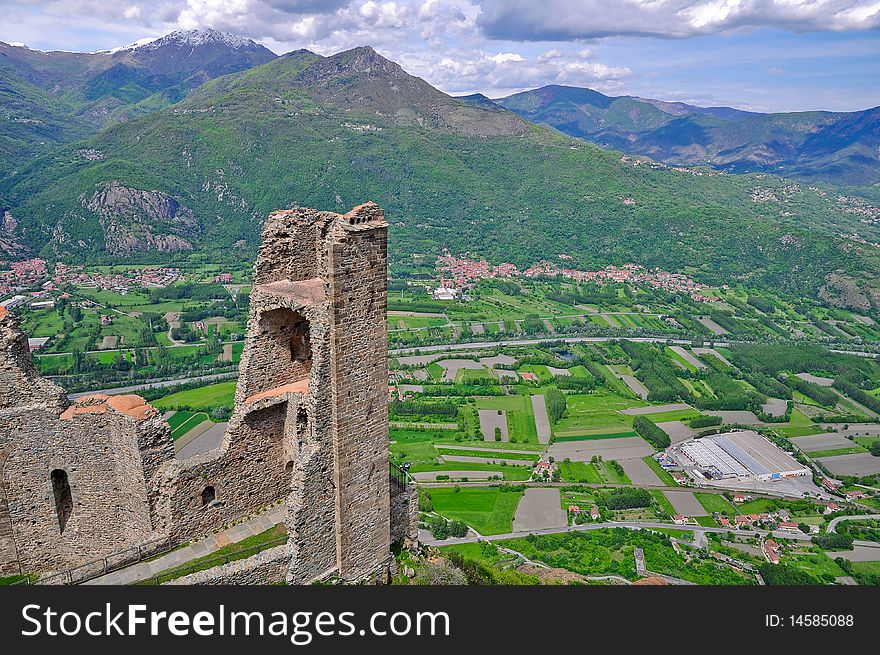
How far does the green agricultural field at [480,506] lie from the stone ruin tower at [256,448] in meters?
51.3

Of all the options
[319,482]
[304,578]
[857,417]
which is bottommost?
[857,417]

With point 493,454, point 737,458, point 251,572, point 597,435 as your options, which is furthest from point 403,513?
point 737,458

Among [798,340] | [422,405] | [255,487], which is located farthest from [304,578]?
[798,340]

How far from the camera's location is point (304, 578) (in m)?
17.0

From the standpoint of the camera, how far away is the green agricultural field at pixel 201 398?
8881cm

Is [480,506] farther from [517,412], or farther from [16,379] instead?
Result: [16,379]

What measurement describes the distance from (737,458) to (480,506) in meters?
41.7

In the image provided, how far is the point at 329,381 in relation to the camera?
1669cm

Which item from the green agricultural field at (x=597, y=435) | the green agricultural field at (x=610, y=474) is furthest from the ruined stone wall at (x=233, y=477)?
the green agricultural field at (x=597, y=435)

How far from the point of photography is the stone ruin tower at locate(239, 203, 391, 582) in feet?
54.0

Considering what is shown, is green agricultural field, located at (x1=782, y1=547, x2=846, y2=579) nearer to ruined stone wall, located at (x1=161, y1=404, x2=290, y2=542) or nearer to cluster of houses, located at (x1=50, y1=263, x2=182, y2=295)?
ruined stone wall, located at (x1=161, y1=404, x2=290, y2=542)

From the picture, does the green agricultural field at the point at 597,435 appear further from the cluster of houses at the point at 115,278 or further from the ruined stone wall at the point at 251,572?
the cluster of houses at the point at 115,278

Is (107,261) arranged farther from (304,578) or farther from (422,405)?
(304,578)

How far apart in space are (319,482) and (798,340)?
15838 centimetres
